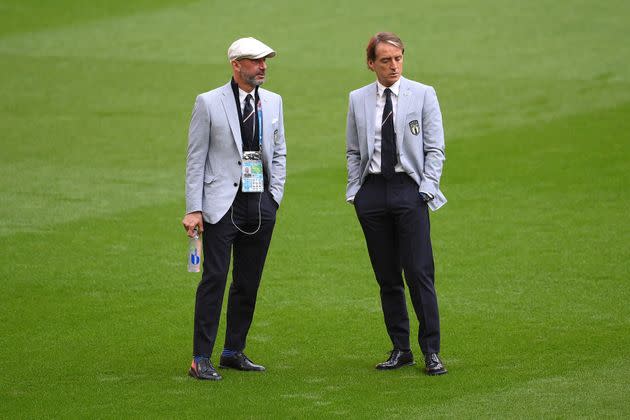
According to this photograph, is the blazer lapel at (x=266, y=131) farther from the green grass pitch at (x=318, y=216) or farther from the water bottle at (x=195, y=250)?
the green grass pitch at (x=318, y=216)

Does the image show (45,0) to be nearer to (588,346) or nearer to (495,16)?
(495,16)

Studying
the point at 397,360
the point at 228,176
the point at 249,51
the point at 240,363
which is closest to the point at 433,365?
the point at 397,360

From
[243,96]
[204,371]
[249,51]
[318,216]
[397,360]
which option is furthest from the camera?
[318,216]

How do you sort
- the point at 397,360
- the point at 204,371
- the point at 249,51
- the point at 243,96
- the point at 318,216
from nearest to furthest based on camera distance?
the point at 249,51 → the point at 204,371 → the point at 243,96 → the point at 397,360 → the point at 318,216

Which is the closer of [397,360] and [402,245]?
[402,245]

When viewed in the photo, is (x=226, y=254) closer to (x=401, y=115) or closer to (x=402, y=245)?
(x=402, y=245)

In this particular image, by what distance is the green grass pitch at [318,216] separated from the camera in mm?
6855

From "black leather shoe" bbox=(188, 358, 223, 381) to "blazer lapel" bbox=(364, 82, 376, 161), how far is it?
157cm

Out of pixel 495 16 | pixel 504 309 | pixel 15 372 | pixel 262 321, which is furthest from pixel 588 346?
pixel 495 16

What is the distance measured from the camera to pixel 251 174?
7.12m

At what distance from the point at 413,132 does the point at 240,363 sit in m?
1.77

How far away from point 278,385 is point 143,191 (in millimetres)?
6612

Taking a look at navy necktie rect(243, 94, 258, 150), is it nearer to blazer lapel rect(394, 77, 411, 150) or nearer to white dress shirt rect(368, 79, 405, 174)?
white dress shirt rect(368, 79, 405, 174)

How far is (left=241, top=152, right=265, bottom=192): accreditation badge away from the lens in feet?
23.3
